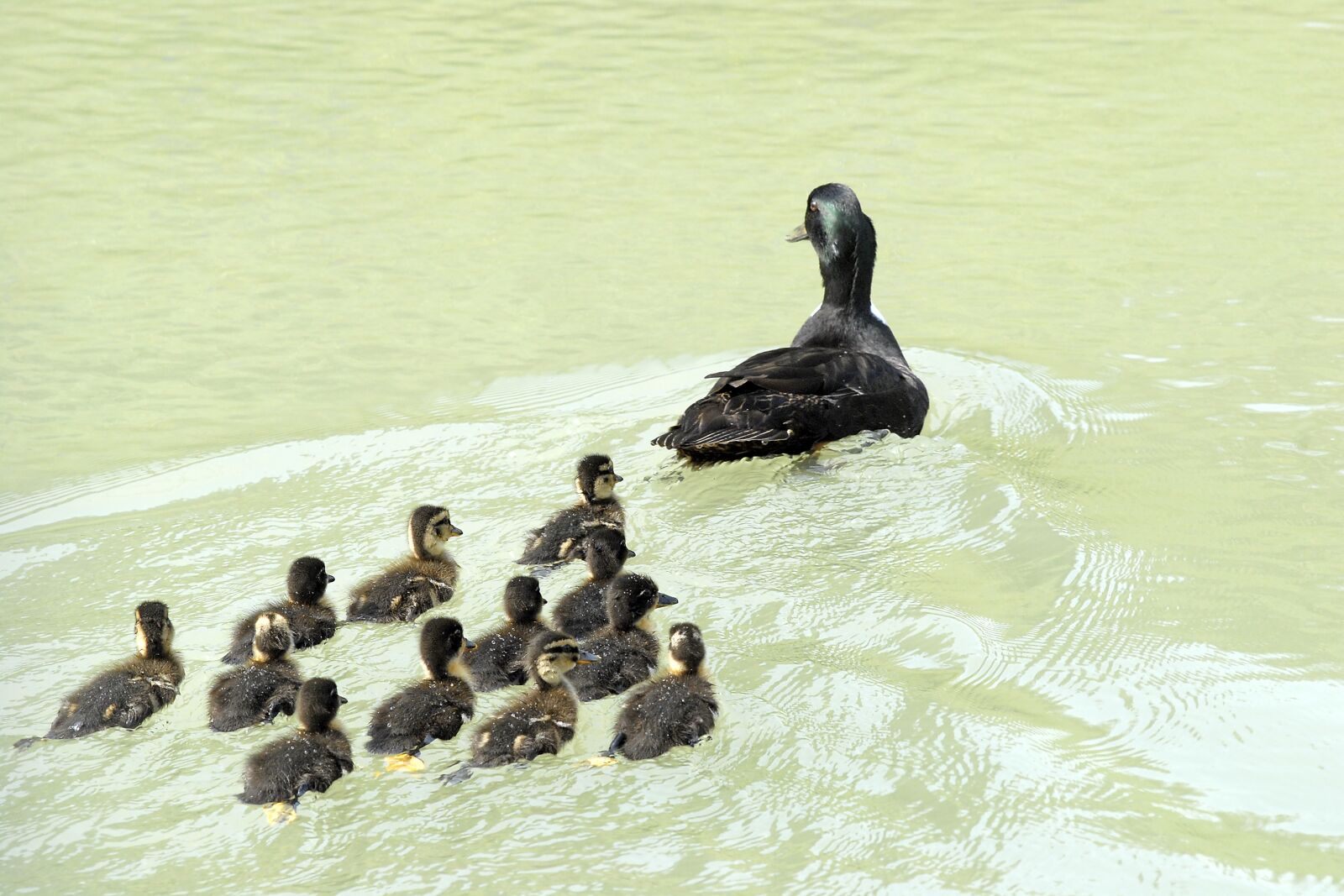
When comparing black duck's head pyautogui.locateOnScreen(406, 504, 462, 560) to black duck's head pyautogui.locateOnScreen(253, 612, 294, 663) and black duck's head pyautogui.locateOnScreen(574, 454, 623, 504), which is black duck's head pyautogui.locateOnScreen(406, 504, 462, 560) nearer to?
black duck's head pyautogui.locateOnScreen(574, 454, 623, 504)

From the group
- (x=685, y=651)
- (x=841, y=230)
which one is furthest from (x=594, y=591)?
(x=841, y=230)

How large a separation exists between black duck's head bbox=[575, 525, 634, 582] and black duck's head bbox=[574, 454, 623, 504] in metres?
0.41

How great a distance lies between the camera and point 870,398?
670 cm

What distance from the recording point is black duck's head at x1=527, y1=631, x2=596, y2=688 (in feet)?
15.6

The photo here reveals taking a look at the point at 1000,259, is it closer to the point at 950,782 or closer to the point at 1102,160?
the point at 1102,160

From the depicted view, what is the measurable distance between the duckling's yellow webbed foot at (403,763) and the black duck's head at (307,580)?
0.93 metres

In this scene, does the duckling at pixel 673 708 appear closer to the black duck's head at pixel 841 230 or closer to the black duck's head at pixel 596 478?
the black duck's head at pixel 596 478

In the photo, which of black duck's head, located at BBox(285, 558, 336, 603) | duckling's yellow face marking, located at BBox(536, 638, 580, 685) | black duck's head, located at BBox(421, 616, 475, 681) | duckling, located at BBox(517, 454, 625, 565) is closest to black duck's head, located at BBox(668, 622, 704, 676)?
duckling's yellow face marking, located at BBox(536, 638, 580, 685)

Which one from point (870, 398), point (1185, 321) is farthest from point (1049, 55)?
point (870, 398)

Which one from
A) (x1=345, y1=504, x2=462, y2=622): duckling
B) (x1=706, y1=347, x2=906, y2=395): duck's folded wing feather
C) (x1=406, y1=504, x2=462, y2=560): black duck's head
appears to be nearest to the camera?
(x1=345, y1=504, x2=462, y2=622): duckling

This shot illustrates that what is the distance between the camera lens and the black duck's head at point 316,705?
444 centimetres

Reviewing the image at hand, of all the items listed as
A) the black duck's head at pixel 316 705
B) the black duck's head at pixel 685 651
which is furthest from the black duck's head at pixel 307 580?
the black duck's head at pixel 685 651

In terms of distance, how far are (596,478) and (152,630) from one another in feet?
5.66

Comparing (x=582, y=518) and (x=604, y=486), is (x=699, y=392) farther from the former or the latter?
(x=582, y=518)
